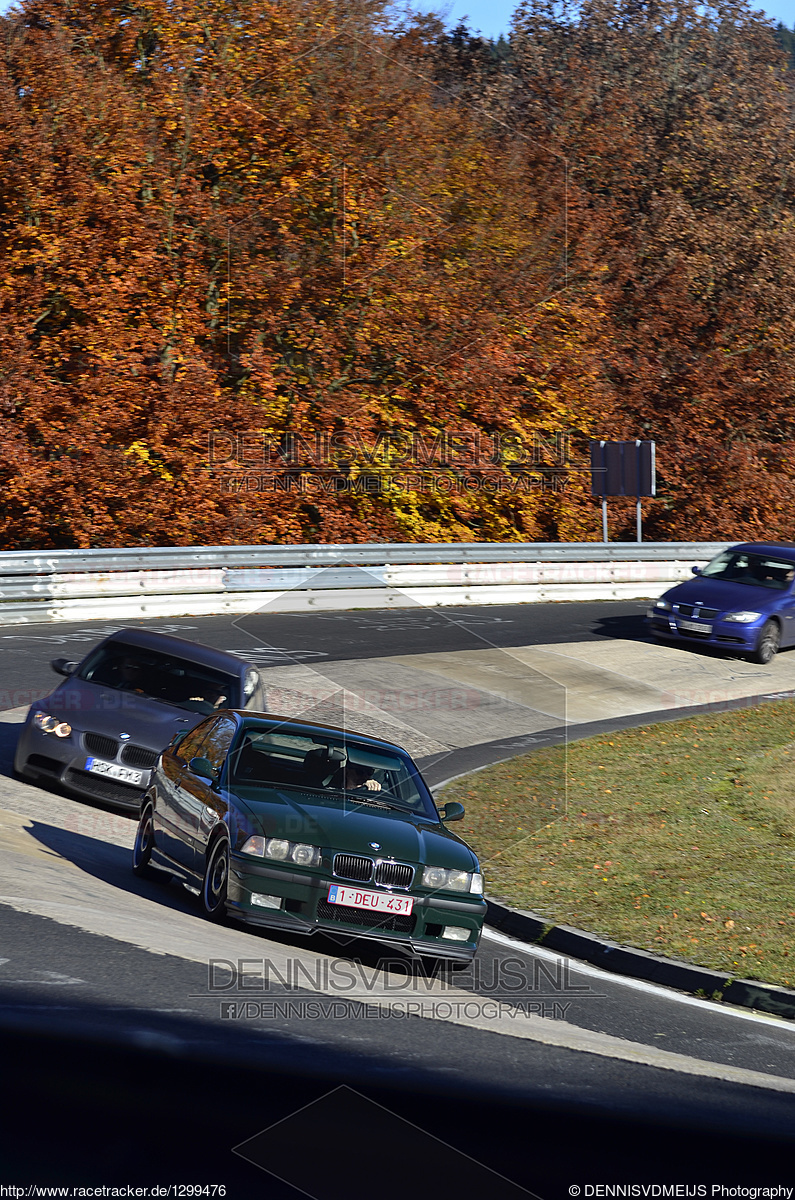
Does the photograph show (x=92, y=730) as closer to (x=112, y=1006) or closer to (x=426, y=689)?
(x=112, y=1006)

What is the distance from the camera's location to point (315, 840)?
7469 millimetres

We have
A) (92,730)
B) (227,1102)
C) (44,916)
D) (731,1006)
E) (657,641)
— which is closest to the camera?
(227,1102)

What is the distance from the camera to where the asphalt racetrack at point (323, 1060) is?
13.6ft

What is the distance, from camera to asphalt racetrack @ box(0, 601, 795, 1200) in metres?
4.13

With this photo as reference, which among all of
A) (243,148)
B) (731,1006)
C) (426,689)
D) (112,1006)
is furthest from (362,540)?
(112,1006)

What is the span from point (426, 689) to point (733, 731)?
Result: 3987mm

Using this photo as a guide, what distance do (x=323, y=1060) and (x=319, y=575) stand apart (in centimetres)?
1888

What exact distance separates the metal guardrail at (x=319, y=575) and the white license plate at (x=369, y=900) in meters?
13.9

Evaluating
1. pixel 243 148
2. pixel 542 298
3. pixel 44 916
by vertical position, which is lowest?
pixel 44 916

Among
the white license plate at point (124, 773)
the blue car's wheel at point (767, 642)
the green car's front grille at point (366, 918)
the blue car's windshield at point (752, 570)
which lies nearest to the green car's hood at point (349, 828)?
the green car's front grille at point (366, 918)

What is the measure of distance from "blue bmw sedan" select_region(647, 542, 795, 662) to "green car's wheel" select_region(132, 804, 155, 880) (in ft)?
44.9

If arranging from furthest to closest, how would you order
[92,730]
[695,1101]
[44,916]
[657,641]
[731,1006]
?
[657,641] < [92,730] < [731,1006] < [44,916] < [695,1101]

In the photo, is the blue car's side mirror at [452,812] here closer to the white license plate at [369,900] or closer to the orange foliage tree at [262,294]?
the white license plate at [369,900]

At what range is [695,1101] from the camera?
548 cm
